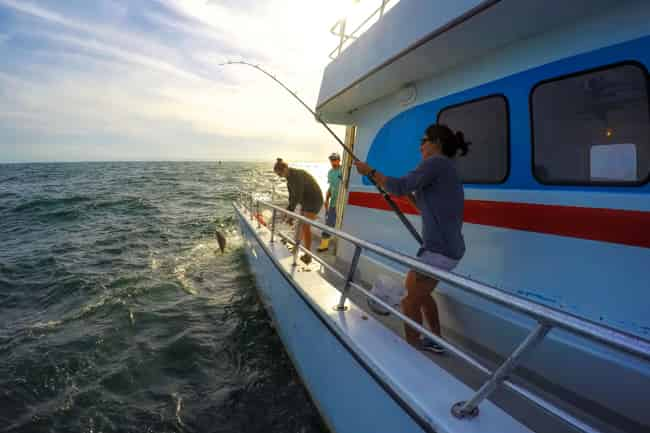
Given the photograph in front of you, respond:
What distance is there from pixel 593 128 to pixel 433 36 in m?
1.21

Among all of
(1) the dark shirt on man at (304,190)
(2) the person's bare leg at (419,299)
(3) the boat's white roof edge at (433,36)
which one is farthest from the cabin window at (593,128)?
(1) the dark shirt on man at (304,190)

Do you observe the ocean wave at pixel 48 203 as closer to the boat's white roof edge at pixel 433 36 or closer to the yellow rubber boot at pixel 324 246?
the yellow rubber boot at pixel 324 246

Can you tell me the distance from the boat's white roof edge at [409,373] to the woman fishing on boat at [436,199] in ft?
1.15

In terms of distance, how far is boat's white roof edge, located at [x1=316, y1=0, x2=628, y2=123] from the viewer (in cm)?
196

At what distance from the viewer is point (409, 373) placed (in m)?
1.74

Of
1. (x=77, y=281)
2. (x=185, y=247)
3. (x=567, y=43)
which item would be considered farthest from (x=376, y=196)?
(x=185, y=247)

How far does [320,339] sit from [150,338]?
10.6ft

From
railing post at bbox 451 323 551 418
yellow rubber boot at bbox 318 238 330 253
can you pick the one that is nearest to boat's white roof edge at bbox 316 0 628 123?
railing post at bbox 451 323 551 418

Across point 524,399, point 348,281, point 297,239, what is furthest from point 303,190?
point 524,399

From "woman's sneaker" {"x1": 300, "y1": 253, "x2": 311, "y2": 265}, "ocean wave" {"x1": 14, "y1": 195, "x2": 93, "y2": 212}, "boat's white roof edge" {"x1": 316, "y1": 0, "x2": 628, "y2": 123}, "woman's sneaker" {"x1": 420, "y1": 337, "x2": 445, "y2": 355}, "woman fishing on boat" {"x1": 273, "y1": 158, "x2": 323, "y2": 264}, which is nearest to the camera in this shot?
"boat's white roof edge" {"x1": 316, "y1": 0, "x2": 628, "y2": 123}

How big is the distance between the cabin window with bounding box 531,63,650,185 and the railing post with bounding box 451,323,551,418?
1416 mm

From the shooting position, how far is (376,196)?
152 inches

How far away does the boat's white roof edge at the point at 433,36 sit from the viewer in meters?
1.96

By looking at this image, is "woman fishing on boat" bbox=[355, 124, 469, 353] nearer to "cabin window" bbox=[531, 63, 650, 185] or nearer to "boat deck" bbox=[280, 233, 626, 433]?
"boat deck" bbox=[280, 233, 626, 433]
